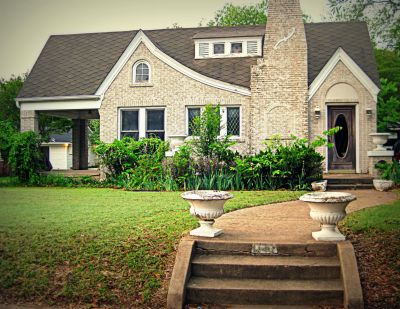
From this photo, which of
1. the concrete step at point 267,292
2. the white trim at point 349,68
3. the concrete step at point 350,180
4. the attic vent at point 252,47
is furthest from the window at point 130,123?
the concrete step at point 267,292

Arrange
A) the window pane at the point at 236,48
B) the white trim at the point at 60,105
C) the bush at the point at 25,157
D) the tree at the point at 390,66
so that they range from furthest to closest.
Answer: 1. the tree at the point at 390,66
2. the window pane at the point at 236,48
3. the white trim at the point at 60,105
4. the bush at the point at 25,157

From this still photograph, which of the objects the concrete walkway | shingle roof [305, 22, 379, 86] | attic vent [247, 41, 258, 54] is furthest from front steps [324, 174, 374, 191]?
attic vent [247, 41, 258, 54]

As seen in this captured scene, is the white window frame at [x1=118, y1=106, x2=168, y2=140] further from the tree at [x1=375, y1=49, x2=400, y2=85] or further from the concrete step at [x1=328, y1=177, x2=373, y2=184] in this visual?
the tree at [x1=375, y1=49, x2=400, y2=85]

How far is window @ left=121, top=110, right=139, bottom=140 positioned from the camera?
63.4 feet

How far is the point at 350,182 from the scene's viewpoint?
15.4 meters

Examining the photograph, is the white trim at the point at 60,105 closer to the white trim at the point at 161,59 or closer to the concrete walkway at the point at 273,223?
the white trim at the point at 161,59

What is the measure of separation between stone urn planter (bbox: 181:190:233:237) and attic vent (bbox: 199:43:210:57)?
14109mm

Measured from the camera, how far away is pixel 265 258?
657cm

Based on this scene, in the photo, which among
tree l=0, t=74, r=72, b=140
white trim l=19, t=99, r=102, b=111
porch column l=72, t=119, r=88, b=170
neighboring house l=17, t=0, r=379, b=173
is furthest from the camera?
tree l=0, t=74, r=72, b=140

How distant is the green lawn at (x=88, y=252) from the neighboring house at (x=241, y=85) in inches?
301

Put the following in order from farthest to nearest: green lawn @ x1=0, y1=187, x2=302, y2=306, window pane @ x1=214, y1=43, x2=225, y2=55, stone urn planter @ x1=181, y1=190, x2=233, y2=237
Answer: window pane @ x1=214, y1=43, x2=225, y2=55 → stone urn planter @ x1=181, y1=190, x2=233, y2=237 → green lawn @ x1=0, y1=187, x2=302, y2=306

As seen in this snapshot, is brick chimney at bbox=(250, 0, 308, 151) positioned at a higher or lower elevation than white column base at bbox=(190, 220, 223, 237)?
higher

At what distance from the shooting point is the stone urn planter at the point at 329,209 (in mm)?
6534

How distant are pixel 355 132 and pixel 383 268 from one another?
12298 mm
